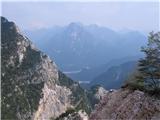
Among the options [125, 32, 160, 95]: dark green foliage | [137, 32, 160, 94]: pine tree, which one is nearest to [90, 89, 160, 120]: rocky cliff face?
[125, 32, 160, 95]: dark green foliage

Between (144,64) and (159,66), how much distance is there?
114cm

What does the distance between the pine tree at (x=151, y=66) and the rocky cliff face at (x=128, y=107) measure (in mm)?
1545

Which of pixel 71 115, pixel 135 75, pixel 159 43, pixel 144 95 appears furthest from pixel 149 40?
pixel 71 115

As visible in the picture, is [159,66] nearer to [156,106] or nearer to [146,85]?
[146,85]

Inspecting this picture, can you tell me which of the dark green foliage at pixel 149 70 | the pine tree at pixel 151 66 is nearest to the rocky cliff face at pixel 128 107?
the dark green foliage at pixel 149 70

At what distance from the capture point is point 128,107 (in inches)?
1240

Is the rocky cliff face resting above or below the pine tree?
below

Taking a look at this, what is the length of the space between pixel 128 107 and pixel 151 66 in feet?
15.6

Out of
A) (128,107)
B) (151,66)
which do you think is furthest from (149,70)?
(128,107)

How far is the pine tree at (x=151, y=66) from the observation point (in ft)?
111

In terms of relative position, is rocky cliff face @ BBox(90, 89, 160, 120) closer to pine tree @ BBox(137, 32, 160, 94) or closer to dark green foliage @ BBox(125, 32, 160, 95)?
dark green foliage @ BBox(125, 32, 160, 95)

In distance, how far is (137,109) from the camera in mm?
30641

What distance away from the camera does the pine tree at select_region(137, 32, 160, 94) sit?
111 ft

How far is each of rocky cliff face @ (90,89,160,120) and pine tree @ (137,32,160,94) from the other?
154cm
